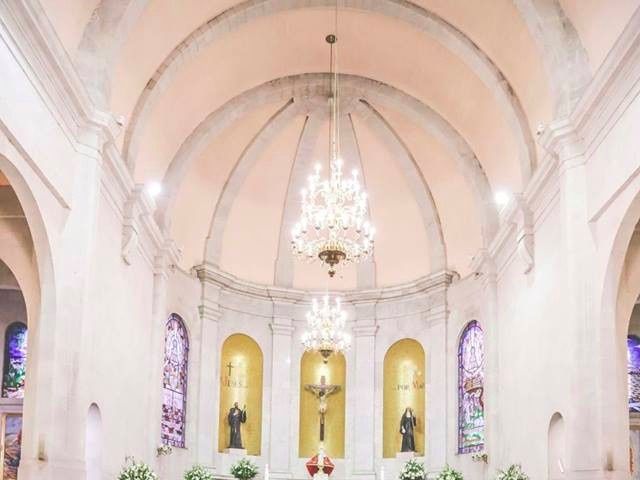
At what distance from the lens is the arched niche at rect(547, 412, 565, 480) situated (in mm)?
14930

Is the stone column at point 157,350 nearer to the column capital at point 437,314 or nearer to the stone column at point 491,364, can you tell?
the column capital at point 437,314

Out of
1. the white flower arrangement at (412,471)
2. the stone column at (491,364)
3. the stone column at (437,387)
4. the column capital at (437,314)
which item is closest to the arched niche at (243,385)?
the white flower arrangement at (412,471)

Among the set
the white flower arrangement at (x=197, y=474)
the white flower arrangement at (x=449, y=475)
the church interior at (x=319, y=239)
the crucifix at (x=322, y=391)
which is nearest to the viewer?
the church interior at (x=319, y=239)

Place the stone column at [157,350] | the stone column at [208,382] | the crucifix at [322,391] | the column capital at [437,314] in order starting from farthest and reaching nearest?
1. the crucifix at [322,391]
2. the column capital at [437,314]
3. the stone column at [208,382]
4. the stone column at [157,350]

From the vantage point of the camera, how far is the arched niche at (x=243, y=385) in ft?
74.9

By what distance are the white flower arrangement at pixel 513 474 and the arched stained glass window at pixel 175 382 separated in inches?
284

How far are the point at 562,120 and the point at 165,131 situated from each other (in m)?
8.60

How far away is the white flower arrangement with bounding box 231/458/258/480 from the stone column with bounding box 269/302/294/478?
61.5 inches

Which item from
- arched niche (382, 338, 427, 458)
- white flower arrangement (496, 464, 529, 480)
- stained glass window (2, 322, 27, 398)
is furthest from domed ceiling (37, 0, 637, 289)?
white flower arrangement (496, 464, 529, 480)

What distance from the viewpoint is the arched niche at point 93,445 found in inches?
596

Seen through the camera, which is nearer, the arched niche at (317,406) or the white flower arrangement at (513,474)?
the white flower arrangement at (513,474)

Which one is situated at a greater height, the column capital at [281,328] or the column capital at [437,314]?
the column capital at [437,314]

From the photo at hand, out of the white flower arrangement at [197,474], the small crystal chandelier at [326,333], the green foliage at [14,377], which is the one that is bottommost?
the white flower arrangement at [197,474]

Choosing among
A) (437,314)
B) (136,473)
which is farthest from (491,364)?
(136,473)
